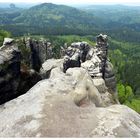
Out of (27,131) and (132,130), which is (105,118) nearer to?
(132,130)

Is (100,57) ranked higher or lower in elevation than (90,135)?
lower

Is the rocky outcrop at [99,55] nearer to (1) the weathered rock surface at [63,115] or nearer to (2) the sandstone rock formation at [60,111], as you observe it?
(2) the sandstone rock formation at [60,111]

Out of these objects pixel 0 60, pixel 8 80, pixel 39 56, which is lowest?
pixel 39 56

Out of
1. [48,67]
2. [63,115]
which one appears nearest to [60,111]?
[63,115]

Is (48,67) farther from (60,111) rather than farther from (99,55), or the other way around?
(60,111)

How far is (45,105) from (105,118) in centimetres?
490

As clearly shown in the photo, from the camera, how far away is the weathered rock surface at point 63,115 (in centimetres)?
2131

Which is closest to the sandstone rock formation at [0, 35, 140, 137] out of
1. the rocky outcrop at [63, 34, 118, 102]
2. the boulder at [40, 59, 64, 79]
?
the boulder at [40, 59, 64, 79]

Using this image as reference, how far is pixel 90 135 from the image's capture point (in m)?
20.8

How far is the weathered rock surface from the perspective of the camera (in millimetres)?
21312

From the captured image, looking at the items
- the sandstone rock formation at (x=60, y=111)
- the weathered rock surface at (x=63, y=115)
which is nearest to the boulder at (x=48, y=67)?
the sandstone rock formation at (x=60, y=111)

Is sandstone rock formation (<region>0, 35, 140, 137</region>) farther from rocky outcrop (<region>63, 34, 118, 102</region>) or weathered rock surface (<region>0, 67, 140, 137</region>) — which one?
rocky outcrop (<region>63, 34, 118, 102</region>)

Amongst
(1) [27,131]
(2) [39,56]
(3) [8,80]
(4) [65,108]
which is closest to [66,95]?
(4) [65,108]

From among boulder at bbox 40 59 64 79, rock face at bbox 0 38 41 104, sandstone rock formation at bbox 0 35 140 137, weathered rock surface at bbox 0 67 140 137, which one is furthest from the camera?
boulder at bbox 40 59 64 79
